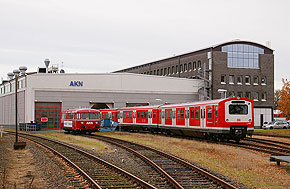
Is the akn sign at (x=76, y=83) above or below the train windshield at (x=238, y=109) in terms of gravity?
above

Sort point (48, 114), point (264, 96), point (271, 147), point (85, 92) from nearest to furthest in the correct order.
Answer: point (271, 147) → point (48, 114) → point (85, 92) → point (264, 96)

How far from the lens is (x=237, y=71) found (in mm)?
64812

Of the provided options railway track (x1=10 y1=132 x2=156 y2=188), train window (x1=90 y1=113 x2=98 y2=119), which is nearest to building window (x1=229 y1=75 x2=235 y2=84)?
train window (x1=90 y1=113 x2=98 y2=119)

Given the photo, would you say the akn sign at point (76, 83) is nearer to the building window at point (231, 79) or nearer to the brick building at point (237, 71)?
the brick building at point (237, 71)

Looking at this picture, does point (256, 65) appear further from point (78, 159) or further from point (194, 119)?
point (78, 159)

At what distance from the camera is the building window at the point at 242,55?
210ft

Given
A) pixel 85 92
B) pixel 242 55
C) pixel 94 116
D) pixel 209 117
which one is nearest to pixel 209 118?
pixel 209 117

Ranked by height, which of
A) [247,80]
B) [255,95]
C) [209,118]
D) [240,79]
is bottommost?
[209,118]

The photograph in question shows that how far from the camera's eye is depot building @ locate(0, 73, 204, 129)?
52.8 m

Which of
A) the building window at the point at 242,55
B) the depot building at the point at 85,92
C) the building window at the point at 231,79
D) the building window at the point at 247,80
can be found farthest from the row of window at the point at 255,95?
the depot building at the point at 85,92

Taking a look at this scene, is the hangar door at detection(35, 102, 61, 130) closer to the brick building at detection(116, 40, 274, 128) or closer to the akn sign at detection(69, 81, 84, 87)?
the akn sign at detection(69, 81, 84, 87)

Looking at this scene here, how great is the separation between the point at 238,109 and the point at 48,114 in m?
33.7

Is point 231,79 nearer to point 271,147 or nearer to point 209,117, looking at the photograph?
point 209,117

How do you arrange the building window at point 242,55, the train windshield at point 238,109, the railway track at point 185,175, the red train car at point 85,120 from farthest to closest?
the building window at point 242,55 < the red train car at point 85,120 < the train windshield at point 238,109 < the railway track at point 185,175
